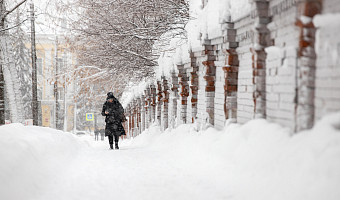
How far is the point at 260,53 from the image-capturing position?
7.90m

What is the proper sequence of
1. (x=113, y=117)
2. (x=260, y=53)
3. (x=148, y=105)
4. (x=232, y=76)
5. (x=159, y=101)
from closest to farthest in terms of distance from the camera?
(x=260, y=53)
(x=232, y=76)
(x=113, y=117)
(x=159, y=101)
(x=148, y=105)

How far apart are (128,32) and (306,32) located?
13.3 m

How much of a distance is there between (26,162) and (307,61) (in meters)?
4.66

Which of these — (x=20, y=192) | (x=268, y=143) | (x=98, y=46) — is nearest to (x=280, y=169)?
(x=268, y=143)

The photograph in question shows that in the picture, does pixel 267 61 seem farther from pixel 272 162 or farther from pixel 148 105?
pixel 148 105

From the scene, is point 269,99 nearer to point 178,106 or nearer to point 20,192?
point 20,192

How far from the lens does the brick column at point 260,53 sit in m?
7.70

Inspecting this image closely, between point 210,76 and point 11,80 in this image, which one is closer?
point 210,76

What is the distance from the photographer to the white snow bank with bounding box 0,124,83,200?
6.44 m

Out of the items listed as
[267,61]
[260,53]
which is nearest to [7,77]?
[260,53]

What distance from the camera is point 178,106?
16.3 metres

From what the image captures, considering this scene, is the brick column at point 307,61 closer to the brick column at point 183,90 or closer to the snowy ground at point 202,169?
the snowy ground at point 202,169

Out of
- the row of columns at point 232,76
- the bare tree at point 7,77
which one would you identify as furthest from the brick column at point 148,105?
the bare tree at point 7,77

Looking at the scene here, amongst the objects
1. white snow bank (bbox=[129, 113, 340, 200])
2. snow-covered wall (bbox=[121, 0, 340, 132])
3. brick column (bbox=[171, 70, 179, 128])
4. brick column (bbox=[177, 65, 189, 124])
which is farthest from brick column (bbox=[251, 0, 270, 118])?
brick column (bbox=[171, 70, 179, 128])
